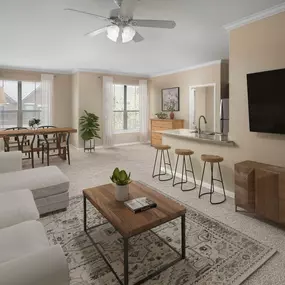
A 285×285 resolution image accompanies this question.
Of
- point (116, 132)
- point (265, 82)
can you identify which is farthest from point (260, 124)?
point (116, 132)

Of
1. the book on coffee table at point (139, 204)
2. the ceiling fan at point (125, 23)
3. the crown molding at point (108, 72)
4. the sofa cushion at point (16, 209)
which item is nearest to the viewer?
the sofa cushion at point (16, 209)

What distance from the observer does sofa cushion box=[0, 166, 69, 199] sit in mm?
2604

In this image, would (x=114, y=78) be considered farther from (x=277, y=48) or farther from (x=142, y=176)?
(x=277, y=48)

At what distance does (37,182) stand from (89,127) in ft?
13.6

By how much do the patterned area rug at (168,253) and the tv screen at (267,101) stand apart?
1.36 m

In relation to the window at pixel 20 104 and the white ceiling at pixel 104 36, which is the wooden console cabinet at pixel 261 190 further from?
the window at pixel 20 104

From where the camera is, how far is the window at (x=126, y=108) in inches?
314

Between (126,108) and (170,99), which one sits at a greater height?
(170,99)

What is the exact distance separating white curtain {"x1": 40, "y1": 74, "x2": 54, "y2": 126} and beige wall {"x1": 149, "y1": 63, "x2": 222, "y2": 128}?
11.6ft

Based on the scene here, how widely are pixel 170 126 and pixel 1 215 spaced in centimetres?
567

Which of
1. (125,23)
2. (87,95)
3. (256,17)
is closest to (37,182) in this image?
(125,23)

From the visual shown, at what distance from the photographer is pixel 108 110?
741 centimetres

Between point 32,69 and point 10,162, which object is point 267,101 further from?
point 32,69

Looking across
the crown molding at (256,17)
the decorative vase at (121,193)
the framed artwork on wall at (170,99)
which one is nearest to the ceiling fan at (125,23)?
the crown molding at (256,17)
